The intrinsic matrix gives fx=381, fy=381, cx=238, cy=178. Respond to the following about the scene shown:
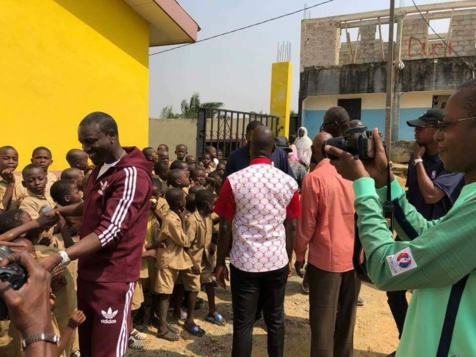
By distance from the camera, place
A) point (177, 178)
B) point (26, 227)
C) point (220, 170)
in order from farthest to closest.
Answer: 1. point (220, 170)
2. point (177, 178)
3. point (26, 227)

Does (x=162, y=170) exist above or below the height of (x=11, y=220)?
above

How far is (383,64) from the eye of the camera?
55.3ft

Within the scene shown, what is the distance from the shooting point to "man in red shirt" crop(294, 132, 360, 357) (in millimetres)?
2771

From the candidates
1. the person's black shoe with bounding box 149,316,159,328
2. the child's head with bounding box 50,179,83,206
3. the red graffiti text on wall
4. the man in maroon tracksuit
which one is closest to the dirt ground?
the person's black shoe with bounding box 149,316,159,328

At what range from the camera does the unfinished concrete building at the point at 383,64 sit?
16.4 meters

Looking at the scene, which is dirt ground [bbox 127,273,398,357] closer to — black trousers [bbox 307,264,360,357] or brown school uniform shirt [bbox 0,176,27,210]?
black trousers [bbox 307,264,360,357]

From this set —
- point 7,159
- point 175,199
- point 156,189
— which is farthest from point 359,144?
point 7,159

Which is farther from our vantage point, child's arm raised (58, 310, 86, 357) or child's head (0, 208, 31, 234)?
child's head (0, 208, 31, 234)

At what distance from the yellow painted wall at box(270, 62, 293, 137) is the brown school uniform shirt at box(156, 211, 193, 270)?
1105 cm

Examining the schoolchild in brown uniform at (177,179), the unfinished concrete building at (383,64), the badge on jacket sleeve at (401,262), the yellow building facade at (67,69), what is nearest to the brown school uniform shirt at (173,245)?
the schoolchild in brown uniform at (177,179)

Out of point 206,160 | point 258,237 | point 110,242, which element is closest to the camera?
point 110,242

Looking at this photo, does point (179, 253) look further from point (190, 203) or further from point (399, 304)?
point (399, 304)

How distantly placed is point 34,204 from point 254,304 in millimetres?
2121

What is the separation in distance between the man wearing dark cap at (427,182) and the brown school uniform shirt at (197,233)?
1.76 metres
